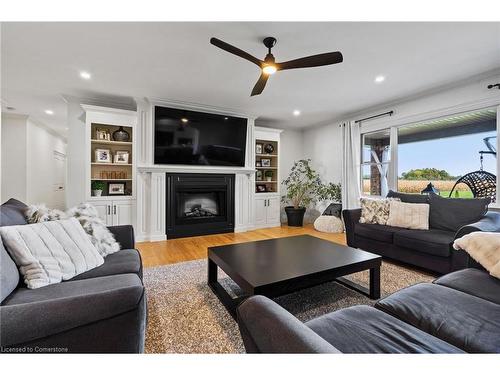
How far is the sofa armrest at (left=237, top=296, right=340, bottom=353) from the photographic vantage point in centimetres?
62

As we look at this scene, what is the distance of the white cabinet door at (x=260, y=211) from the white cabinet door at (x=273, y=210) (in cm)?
8

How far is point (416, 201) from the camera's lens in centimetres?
303

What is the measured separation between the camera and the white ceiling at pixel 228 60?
208cm

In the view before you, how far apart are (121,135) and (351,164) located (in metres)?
4.30

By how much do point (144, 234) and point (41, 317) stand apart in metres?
3.28

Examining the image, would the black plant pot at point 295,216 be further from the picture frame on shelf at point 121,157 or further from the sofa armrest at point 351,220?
the picture frame on shelf at point 121,157

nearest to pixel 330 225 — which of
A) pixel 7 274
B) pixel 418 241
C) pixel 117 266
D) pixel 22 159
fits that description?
pixel 418 241

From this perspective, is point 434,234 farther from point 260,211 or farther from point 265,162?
point 265,162

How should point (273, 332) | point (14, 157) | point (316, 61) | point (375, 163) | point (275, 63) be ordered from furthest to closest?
point (14, 157)
point (375, 163)
point (275, 63)
point (316, 61)
point (273, 332)

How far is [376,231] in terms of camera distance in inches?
114

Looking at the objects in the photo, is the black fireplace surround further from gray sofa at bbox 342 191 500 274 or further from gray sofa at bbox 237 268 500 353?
gray sofa at bbox 237 268 500 353

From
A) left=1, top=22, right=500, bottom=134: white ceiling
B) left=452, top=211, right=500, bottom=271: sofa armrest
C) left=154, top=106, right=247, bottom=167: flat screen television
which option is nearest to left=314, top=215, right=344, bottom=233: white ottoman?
left=154, top=106, right=247, bottom=167: flat screen television

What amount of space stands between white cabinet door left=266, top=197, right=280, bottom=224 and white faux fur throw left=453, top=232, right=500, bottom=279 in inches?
144

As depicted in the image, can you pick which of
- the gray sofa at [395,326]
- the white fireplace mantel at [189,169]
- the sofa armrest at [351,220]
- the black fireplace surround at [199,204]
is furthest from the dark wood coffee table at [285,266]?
the white fireplace mantel at [189,169]
